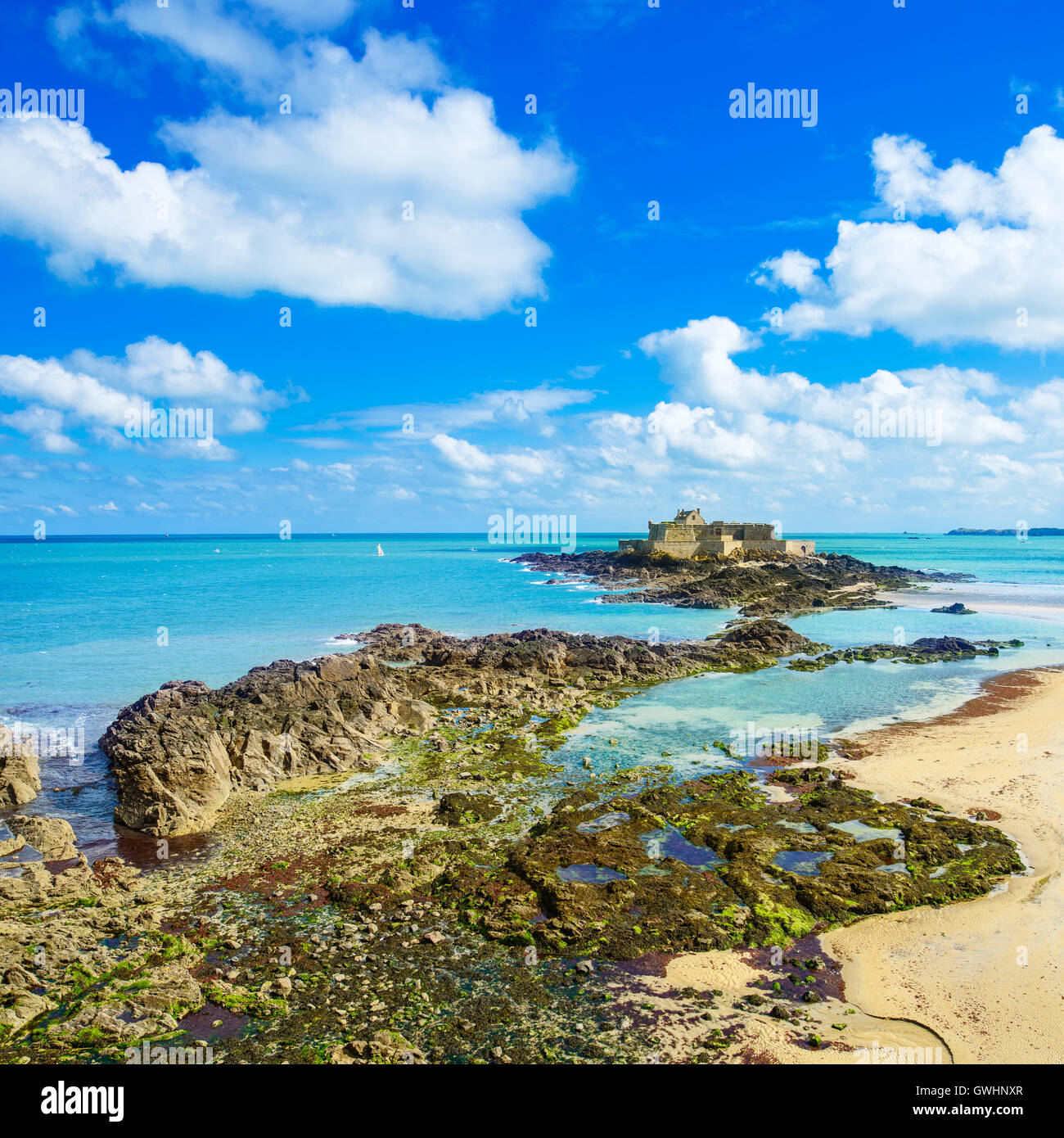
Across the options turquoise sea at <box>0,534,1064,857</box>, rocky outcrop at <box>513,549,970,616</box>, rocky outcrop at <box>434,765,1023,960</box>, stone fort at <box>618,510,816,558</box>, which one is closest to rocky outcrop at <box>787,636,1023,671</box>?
turquoise sea at <box>0,534,1064,857</box>

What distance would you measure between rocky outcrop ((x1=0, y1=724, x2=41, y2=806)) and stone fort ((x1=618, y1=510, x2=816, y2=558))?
6550 centimetres

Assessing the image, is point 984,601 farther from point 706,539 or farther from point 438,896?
point 438,896

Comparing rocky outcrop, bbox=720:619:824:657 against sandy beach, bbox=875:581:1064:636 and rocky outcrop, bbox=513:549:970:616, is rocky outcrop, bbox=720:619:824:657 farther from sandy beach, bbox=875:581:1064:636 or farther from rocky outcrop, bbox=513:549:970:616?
sandy beach, bbox=875:581:1064:636

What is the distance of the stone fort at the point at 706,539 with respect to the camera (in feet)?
244

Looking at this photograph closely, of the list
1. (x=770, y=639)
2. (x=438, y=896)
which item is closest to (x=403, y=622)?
(x=770, y=639)

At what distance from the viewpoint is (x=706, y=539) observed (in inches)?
2968

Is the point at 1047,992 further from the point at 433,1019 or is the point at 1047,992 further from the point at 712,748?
the point at 712,748

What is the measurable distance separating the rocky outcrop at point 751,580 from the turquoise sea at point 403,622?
3310mm

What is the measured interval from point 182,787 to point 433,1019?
8.73 m

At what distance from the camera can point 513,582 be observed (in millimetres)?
75375

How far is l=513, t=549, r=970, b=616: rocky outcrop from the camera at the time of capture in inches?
1992

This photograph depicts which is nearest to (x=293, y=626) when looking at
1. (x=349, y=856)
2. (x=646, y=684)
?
(x=646, y=684)

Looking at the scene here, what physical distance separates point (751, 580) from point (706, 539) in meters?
18.8
